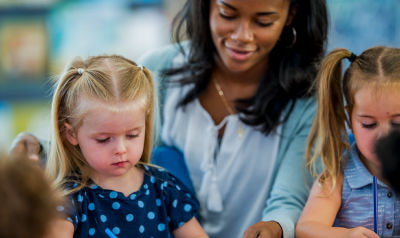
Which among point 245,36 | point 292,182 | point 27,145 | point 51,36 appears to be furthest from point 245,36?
point 51,36

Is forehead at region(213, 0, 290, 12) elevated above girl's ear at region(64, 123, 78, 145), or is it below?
above

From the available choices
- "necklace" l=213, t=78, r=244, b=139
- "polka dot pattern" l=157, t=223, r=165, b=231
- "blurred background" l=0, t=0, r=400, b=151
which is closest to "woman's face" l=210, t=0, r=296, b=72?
"necklace" l=213, t=78, r=244, b=139

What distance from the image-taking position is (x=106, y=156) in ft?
2.82

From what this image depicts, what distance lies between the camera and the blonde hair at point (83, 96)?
87 cm

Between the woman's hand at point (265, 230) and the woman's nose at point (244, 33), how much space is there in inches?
20.4

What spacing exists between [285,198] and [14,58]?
2107mm

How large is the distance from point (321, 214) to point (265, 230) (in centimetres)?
16

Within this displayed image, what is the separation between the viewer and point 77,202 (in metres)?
0.87

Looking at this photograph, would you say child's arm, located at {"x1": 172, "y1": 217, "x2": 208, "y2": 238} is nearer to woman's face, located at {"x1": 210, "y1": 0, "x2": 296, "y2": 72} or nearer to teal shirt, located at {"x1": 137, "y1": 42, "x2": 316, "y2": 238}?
teal shirt, located at {"x1": 137, "y1": 42, "x2": 316, "y2": 238}

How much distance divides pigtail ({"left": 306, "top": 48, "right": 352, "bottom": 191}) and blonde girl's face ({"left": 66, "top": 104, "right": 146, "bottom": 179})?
0.47 metres

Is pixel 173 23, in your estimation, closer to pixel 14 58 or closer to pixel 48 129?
pixel 48 129

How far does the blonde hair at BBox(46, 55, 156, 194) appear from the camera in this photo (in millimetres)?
866

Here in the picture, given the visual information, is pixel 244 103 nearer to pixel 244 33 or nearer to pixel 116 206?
pixel 244 33

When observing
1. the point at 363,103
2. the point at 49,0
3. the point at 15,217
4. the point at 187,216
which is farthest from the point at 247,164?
the point at 49,0
